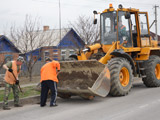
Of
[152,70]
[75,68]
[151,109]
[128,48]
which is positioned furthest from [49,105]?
[152,70]

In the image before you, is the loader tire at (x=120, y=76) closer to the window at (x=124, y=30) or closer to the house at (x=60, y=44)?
the window at (x=124, y=30)

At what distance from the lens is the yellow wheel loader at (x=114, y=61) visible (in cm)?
841

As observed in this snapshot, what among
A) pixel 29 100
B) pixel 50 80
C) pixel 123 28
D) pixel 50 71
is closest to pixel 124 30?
pixel 123 28

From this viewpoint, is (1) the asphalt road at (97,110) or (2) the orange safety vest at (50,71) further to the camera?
(2) the orange safety vest at (50,71)

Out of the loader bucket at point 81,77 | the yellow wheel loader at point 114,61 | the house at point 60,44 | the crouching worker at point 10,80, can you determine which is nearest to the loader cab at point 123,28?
the yellow wheel loader at point 114,61

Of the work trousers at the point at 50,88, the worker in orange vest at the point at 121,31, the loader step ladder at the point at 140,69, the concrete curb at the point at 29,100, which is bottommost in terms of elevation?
the concrete curb at the point at 29,100

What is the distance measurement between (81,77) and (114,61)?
1.34m

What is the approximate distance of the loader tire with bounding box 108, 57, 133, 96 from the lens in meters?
8.52

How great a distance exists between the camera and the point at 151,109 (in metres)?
6.93

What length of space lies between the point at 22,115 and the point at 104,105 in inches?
97.2

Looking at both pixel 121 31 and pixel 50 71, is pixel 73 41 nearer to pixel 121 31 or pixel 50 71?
pixel 121 31

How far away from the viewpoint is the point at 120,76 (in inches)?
362

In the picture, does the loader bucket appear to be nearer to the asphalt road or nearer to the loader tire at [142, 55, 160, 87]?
A: the asphalt road

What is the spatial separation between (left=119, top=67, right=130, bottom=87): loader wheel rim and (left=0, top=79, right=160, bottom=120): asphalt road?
64 cm
